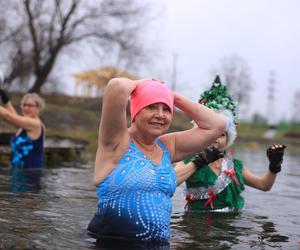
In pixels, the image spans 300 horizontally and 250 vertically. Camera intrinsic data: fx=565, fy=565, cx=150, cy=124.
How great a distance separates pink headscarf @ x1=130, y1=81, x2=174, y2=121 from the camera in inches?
156

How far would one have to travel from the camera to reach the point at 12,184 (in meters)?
8.05

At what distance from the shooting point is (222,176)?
5.95 m

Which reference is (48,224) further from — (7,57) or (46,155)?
(7,57)

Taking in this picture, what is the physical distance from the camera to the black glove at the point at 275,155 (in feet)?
18.1

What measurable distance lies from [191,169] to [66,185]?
3.67 meters

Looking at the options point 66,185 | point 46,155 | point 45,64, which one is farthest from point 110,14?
point 66,185

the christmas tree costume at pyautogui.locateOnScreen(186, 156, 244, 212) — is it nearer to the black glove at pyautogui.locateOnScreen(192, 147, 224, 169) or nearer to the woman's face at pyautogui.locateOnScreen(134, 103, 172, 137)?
the black glove at pyautogui.locateOnScreen(192, 147, 224, 169)

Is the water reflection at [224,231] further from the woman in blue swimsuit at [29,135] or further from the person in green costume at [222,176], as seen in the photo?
the woman in blue swimsuit at [29,135]

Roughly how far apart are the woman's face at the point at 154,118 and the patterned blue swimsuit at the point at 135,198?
0.18m

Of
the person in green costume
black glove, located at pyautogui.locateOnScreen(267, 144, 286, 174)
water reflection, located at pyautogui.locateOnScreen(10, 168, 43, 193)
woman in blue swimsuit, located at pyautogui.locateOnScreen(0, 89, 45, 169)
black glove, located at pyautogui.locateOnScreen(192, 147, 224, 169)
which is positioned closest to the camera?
black glove, located at pyautogui.locateOnScreen(192, 147, 224, 169)

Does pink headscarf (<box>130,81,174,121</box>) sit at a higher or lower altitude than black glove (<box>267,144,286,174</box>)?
higher

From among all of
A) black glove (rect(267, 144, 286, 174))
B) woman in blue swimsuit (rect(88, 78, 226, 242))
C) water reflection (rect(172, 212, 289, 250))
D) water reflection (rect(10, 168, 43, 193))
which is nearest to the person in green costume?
black glove (rect(267, 144, 286, 174))

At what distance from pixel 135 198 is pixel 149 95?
28.9 inches

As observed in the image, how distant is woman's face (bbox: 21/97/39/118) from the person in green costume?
4296mm
